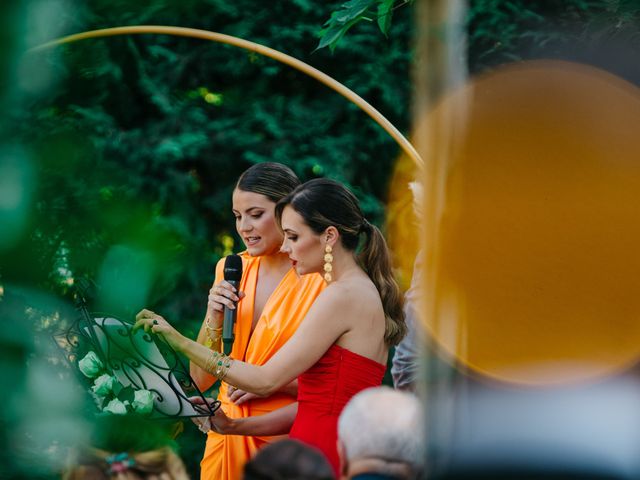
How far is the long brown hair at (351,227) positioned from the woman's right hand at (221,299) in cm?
33

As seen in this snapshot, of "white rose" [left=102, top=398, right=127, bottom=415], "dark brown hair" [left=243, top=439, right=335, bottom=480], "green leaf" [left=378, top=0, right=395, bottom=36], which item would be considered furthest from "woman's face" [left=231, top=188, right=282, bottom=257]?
"dark brown hair" [left=243, top=439, right=335, bottom=480]

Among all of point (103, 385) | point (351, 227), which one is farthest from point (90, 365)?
point (351, 227)

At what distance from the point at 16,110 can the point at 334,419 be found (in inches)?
47.9

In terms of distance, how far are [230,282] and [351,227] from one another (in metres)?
0.51

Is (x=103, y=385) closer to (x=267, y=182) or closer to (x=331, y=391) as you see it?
(x=331, y=391)

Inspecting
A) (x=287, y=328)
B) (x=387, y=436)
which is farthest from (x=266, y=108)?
(x=387, y=436)

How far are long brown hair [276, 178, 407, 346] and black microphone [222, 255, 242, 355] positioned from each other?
28 cm

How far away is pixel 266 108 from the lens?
646 cm

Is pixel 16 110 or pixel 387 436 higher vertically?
pixel 16 110

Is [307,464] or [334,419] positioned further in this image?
[334,419]

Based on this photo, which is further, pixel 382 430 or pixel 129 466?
pixel 129 466

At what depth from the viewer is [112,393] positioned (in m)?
2.76

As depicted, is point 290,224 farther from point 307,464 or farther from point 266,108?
point 266,108

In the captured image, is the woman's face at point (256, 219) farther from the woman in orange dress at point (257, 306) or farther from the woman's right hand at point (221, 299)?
the woman's right hand at point (221, 299)
